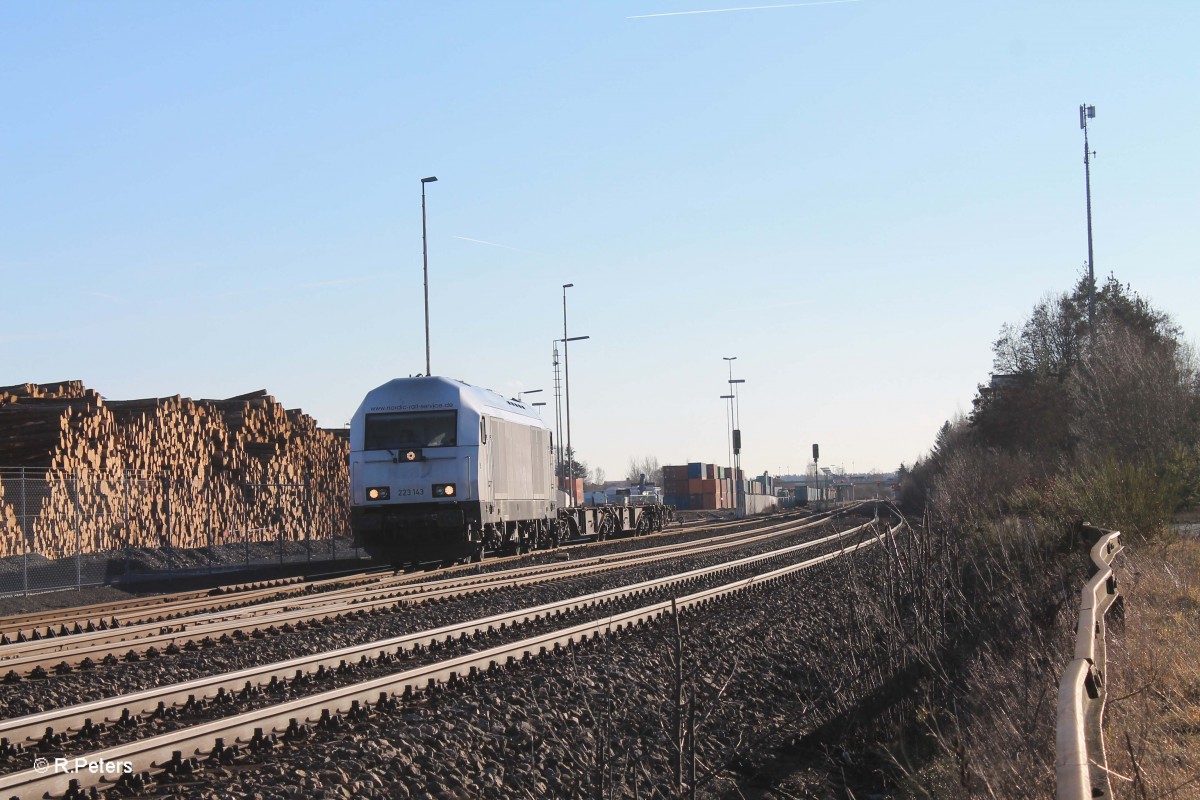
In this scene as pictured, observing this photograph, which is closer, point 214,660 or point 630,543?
point 214,660

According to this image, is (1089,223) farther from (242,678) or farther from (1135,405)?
(242,678)

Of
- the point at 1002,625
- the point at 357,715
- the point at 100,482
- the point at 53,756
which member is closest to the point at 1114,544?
the point at 1002,625

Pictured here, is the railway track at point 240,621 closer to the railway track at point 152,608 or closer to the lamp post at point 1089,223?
the railway track at point 152,608

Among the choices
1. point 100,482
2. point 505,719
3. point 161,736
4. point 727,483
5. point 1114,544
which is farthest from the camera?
point 727,483

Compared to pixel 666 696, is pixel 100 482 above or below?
above

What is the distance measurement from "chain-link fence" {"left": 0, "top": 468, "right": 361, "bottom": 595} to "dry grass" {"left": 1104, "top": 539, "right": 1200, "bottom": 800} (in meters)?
17.2

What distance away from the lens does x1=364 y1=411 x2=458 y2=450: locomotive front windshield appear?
22250mm

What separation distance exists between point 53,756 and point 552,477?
23880mm

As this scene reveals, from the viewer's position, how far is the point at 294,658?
1001cm

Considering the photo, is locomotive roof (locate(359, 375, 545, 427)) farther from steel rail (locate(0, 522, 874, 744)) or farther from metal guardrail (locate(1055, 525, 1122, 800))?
metal guardrail (locate(1055, 525, 1122, 800))

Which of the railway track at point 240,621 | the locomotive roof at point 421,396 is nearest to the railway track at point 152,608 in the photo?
the railway track at point 240,621

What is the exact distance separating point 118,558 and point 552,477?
11.1 meters

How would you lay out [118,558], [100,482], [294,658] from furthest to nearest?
1. [100,482]
2. [118,558]
3. [294,658]

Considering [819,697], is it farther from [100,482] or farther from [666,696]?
[100,482]
